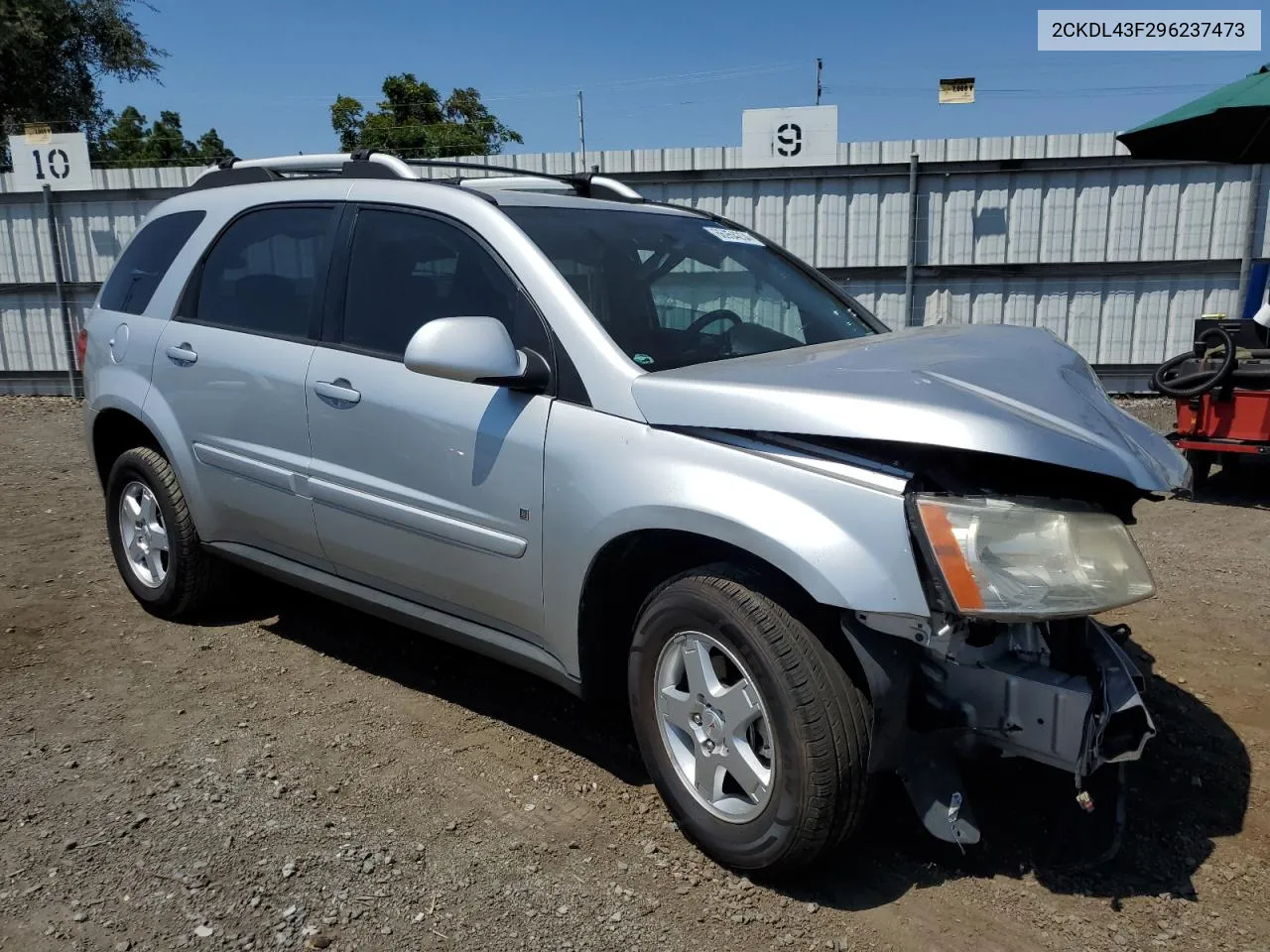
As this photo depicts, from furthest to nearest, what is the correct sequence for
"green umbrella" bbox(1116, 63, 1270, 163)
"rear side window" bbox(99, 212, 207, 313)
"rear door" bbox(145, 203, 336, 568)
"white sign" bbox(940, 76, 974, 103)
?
"white sign" bbox(940, 76, 974, 103) → "green umbrella" bbox(1116, 63, 1270, 163) → "rear side window" bbox(99, 212, 207, 313) → "rear door" bbox(145, 203, 336, 568)

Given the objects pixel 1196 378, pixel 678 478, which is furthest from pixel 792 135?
pixel 678 478

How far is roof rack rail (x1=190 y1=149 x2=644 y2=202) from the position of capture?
3.70 m

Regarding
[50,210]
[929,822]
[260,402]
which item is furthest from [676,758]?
[50,210]

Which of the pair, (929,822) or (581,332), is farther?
(581,332)

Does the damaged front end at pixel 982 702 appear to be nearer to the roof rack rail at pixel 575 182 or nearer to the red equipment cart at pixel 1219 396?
the roof rack rail at pixel 575 182

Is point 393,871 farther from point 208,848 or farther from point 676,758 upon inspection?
point 676,758

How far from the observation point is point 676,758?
2.73 metres

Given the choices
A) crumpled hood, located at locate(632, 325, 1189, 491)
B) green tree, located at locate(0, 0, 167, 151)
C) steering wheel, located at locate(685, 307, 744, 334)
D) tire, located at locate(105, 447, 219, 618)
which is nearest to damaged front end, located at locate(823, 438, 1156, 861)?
crumpled hood, located at locate(632, 325, 1189, 491)

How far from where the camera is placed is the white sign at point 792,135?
10008 millimetres

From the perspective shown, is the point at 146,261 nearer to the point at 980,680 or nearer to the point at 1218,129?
the point at 980,680

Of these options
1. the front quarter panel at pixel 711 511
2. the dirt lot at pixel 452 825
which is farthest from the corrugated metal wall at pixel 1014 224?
the front quarter panel at pixel 711 511

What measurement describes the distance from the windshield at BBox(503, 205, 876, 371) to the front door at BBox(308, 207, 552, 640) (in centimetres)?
24

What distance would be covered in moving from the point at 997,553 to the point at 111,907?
92.4 inches

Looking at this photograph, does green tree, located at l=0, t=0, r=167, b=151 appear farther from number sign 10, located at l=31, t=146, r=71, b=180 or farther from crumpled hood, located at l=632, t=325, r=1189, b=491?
crumpled hood, located at l=632, t=325, r=1189, b=491
